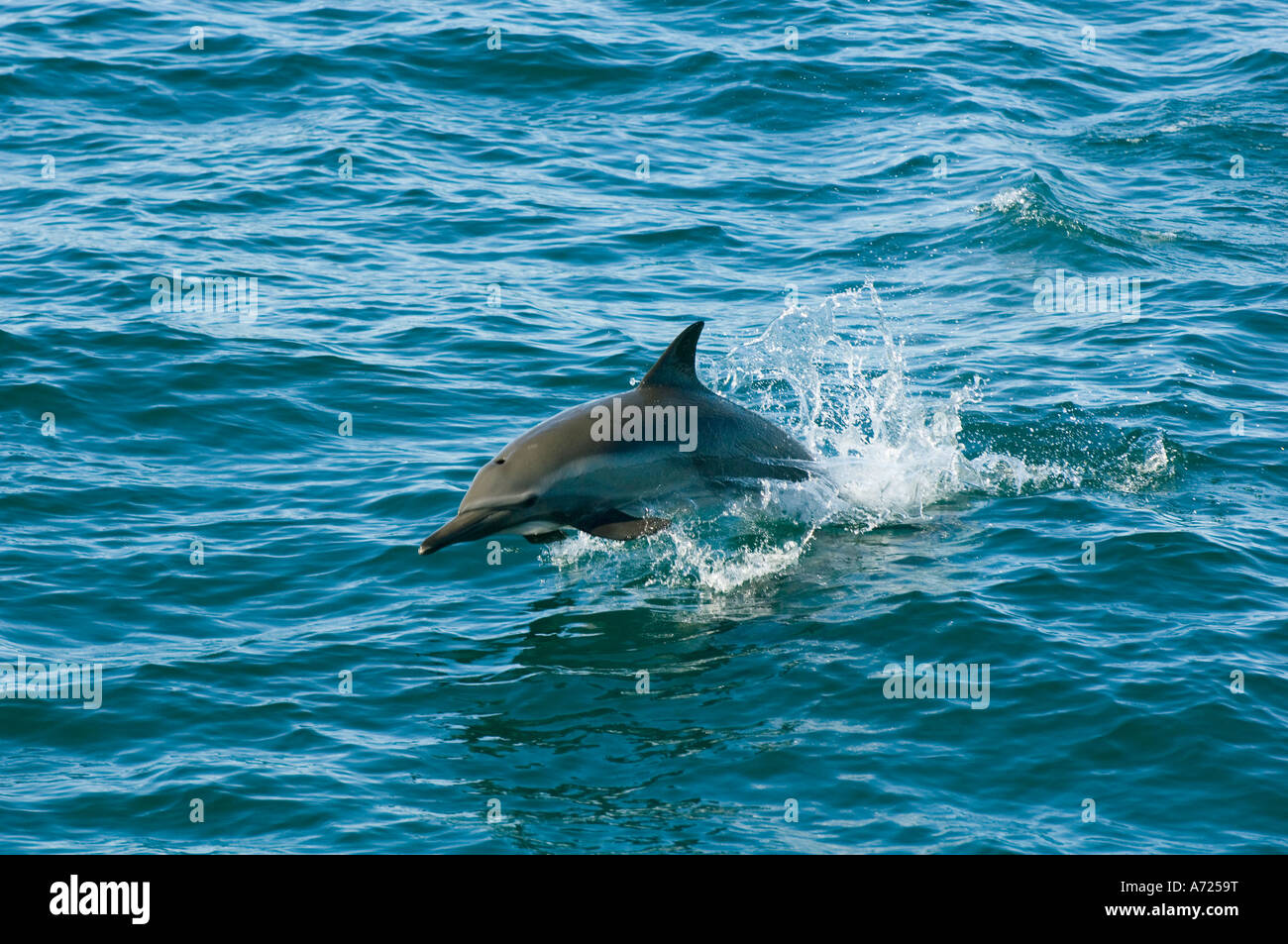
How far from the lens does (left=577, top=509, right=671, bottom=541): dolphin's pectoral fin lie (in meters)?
11.2

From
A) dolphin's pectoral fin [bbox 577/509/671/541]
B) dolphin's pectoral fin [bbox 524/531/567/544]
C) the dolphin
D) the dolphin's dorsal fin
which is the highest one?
the dolphin's dorsal fin

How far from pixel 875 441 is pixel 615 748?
539 cm

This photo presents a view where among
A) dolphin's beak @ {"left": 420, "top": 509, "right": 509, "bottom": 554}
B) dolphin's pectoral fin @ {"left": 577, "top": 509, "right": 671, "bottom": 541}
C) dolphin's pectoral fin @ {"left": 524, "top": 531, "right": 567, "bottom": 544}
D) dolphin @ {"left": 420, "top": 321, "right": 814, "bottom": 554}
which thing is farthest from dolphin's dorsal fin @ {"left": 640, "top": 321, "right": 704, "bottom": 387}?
dolphin's beak @ {"left": 420, "top": 509, "right": 509, "bottom": 554}

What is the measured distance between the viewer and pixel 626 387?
15.9m

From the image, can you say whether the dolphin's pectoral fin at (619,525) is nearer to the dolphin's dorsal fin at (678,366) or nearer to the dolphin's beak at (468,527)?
the dolphin's beak at (468,527)

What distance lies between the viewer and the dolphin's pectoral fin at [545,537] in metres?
11.7

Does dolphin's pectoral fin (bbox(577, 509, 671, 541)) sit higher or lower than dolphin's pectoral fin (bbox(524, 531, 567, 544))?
higher

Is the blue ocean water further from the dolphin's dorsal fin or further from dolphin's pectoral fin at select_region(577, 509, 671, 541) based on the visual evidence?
the dolphin's dorsal fin

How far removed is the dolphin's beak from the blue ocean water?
29.8 inches

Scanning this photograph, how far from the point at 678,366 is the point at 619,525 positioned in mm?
1291

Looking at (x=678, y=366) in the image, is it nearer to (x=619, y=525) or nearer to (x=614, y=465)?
(x=614, y=465)

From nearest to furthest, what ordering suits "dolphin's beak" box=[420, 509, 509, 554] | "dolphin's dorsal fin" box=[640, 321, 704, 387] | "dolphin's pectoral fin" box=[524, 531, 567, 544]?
"dolphin's beak" box=[420, 509, 509, 554] → "dolphin's dorsal fin" box=[640, 321, 704, 387] → "dolphin's pectoral fin" box=[524, 531, 567, 544]

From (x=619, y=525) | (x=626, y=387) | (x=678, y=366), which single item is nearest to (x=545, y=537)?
(x=619, y=525)

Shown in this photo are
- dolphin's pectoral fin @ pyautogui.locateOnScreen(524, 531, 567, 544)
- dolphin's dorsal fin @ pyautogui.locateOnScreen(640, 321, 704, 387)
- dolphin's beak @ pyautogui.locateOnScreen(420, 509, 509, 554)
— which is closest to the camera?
dolphin's beak @ pyautogui.locateOnScreen(420, 509, 509, 554)
